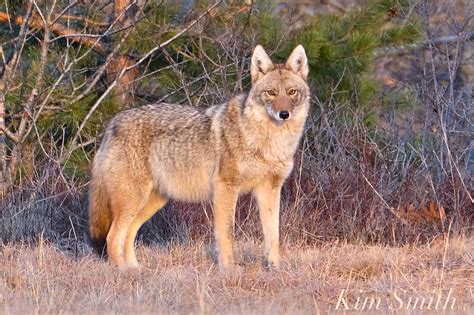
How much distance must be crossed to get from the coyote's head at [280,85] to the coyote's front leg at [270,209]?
21.2 inches

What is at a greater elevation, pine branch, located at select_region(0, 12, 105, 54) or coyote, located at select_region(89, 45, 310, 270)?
pine branch, located at select_region(0, 12, 105, 54)

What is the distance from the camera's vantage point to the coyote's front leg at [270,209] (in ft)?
24.4

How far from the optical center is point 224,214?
24.0 feet

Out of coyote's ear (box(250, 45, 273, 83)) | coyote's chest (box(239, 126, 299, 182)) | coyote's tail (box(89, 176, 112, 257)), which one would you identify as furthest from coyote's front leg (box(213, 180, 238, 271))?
coyote's tail (box(89, 176, 112, 257))

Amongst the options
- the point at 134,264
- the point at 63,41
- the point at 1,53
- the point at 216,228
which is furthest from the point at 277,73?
the point at 63,41

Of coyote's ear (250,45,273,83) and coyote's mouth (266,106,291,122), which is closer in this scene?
coyote's mouth (266,106,291,122)

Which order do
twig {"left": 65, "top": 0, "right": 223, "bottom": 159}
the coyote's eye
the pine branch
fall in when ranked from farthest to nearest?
the pine branch
twig {"left": 65, "top": 0, "right": 223, "bottom": 159}
the coyote's eye

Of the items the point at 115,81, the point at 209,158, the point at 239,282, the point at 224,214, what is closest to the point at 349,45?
the point at 115,81

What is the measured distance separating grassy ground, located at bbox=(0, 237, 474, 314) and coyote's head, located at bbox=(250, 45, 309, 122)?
46.5 inches

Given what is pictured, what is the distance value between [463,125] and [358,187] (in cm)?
191

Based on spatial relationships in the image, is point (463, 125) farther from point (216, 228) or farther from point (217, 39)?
point (216, 228)

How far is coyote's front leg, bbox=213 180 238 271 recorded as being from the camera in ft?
23.9

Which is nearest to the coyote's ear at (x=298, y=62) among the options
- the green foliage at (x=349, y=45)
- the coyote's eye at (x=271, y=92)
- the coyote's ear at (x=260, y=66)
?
the coyote's ear at (x=260, y=66)

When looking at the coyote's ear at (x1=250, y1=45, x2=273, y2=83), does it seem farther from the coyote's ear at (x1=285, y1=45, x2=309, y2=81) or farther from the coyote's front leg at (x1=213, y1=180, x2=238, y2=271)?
the coyote's front leg at (x1=213, y1=180, x2=238, y2=271)
